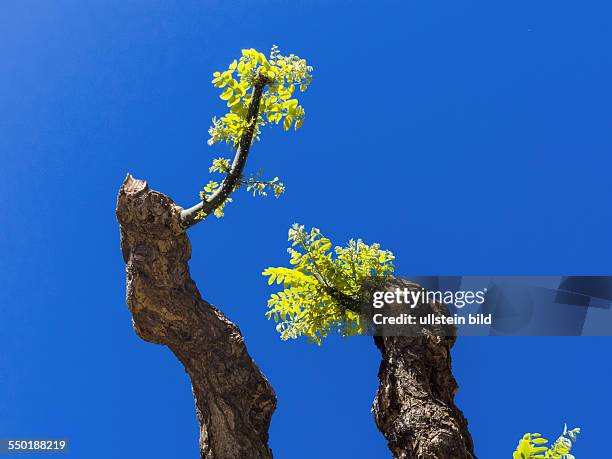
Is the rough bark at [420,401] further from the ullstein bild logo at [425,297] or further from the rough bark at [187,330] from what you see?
the rough bark at [187,330]

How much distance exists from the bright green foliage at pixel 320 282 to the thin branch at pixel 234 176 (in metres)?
0.74

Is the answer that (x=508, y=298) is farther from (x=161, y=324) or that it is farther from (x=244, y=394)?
(x=161, y=324)

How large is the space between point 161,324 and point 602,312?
464cm

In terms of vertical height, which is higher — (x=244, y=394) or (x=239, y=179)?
(x=239, y=179)

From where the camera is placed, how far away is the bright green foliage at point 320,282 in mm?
6219

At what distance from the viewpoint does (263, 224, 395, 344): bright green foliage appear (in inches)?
245

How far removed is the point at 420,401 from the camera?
540 cm

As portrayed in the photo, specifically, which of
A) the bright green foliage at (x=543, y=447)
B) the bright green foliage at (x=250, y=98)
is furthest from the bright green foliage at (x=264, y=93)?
the bright green foliage at (x=543, y=447)

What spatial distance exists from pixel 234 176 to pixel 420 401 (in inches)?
96.3

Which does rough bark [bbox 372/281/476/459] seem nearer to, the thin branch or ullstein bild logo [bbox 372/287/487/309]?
ullstein bild logo [bbox 372/287/487/309]

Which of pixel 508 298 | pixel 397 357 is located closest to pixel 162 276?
pixel 397 357

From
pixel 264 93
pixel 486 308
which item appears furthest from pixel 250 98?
pixel 486 308

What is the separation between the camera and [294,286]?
6.27 m

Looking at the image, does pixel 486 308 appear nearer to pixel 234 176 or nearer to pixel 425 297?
pixel 425 297
